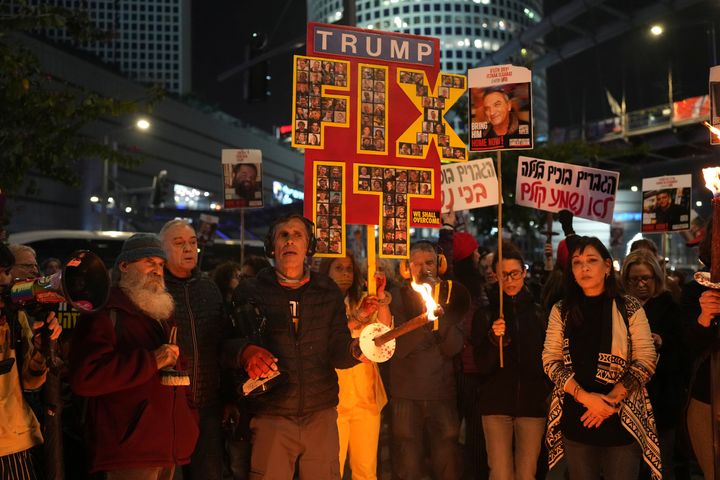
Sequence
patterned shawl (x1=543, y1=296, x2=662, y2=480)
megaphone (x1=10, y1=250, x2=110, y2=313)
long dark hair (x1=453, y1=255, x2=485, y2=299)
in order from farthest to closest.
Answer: long dark hair (x1=453, y1=255, x2=485, y2=299), patterned shawl (x1=543, y1=296, x2=662, y2=480), megaphone (x1=10, y1=250, x2=110, y2=313)

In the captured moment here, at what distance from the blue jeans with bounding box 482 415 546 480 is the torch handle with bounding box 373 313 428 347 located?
199 centimetres

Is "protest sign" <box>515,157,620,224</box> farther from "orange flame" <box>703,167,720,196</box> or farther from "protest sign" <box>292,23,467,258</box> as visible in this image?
"orange flame" <box>703,167,720,196</box>

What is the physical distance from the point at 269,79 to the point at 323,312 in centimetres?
917

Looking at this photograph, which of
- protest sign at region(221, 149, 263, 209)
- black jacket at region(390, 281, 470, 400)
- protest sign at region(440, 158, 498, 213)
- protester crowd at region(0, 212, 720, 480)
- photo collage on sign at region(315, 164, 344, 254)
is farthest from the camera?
protest sign at region(221, 149, 263, 209)

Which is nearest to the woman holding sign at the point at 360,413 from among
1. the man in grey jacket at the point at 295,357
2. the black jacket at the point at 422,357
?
the black jacket at the point at 422,357

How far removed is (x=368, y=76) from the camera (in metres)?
5.24

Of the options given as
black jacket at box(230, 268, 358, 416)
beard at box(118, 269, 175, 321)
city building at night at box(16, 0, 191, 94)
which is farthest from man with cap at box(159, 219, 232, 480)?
city building at night at box(16, 0, 191, 94)

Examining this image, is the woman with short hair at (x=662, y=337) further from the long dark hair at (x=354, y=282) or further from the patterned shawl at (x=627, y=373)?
the long dark hair at (x=354, y=282)

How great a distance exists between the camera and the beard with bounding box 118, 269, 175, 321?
153 inches

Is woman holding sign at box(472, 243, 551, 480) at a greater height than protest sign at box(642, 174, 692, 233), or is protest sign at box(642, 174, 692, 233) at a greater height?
protest sign at box(642, 174, 692, 233)

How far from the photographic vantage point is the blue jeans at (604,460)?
4305 mm

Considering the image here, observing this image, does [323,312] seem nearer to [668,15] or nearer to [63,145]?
[63,145]

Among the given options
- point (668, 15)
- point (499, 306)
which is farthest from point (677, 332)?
point (668, 15)

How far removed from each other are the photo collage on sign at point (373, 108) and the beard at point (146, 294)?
6.33ft
